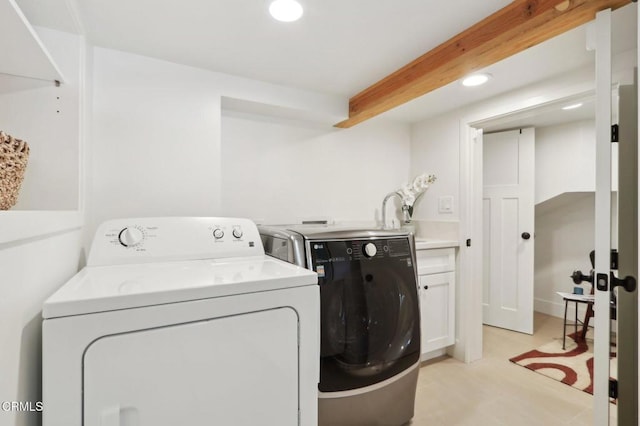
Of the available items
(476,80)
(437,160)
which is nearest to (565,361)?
(437,160)

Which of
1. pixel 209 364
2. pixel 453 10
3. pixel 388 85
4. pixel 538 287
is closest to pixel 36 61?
pixel 209 364

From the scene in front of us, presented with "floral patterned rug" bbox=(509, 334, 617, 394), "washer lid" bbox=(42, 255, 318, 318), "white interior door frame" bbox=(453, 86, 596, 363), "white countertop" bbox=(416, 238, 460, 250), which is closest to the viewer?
"washer lid" bbox=(42, 255, 318, 318)

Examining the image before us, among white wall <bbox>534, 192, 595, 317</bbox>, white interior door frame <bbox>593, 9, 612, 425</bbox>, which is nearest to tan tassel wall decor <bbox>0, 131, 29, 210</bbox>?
white interior door frame <bbox>593, 9, 612, 425</bbox>

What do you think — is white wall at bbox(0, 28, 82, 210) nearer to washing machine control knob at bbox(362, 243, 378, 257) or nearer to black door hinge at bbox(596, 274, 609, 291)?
washing machine control knob at bbox(362, 243, 378, 257)

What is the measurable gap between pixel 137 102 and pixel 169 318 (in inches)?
56.6

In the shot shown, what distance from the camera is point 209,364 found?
2.68ft

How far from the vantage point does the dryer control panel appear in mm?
1198

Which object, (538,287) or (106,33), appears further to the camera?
(538,287)

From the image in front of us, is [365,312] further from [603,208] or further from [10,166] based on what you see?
[10,166]

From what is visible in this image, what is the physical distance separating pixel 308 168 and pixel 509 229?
2261 mm

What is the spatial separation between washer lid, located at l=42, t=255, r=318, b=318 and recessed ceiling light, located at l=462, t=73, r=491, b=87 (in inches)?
68.0

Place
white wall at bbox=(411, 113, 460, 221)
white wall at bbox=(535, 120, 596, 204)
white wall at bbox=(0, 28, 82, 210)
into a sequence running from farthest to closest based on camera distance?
white wall at bbox=(535, 120, 596, 204) < white wall at bbox=(411, 113, 460, 221) < white wall at bbox=(0, 28, 82, 210)

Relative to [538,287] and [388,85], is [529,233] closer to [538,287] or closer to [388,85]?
[538,287]

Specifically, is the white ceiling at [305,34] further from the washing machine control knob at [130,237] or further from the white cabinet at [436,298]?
the white cabinet at [436,298]
